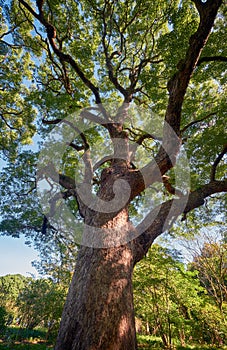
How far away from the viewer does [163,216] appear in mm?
3707

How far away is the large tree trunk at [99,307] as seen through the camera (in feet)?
5.89

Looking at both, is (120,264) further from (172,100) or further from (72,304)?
(172,100)

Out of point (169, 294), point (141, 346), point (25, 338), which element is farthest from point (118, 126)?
point (25, 338)

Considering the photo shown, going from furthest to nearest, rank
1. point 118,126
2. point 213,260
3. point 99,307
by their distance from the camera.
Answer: point 213,260, point 118,126, point 99,307

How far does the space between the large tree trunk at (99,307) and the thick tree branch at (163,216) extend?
2.47 ft

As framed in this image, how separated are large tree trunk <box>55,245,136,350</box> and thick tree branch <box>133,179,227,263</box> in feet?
2.47

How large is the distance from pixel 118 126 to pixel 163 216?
2.65 metres

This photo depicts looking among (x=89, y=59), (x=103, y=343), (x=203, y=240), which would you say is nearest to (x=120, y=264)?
(x=103, y=343)

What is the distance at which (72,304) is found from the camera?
208cm

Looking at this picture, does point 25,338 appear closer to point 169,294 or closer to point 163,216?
point 169,294

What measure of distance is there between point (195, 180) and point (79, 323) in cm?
561

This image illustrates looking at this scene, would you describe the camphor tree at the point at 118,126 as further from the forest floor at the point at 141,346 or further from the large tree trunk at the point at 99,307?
the forest floor at the point at 141,346

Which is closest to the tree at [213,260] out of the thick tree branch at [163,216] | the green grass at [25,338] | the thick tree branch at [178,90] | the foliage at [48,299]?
the foliage at [48,299]

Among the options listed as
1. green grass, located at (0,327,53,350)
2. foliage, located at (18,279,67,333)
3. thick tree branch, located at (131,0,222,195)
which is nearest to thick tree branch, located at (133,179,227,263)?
thick tree branch, located at (131,0,222,195)
